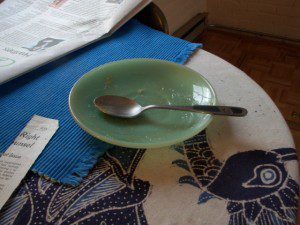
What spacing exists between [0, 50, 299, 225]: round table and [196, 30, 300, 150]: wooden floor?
627 mm

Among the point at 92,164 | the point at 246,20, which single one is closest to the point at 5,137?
the point at 92,164

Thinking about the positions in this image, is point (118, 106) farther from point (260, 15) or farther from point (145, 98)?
point (260, 15)

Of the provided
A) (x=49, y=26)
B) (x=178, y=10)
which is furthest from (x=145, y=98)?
(x=178, y=10)

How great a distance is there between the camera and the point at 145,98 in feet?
1.25

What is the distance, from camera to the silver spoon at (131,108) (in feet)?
1.07

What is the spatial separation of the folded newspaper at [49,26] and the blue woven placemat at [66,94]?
0.05 ft

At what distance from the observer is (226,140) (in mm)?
343

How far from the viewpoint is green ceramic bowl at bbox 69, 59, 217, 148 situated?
320 millimetres

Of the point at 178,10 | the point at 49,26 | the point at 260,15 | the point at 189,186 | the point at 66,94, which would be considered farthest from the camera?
the point at 260,15

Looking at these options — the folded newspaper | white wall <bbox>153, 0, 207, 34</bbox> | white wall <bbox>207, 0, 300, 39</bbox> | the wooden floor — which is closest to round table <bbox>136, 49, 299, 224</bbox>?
the folded newspaper

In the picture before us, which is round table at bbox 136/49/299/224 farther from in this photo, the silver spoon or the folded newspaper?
the folded newspaper

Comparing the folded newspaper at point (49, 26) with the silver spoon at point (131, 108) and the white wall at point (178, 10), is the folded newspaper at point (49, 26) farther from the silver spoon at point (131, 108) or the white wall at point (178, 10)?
the white wall at point (178, 10)

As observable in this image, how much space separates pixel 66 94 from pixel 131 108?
112mm

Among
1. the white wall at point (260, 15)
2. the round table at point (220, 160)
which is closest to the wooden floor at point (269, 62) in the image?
the white wall at point (260, 15)
